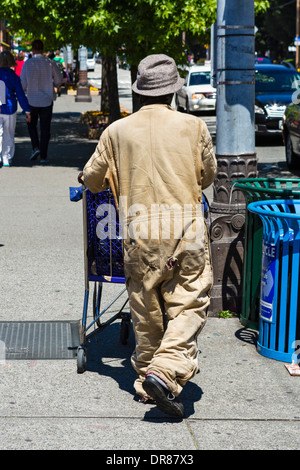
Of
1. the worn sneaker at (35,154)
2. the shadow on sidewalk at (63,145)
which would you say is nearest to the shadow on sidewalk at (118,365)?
the shadow on sidewalk at (63,145)

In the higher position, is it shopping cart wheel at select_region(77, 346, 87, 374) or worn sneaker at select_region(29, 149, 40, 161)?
shopping cart wheel at select_region(77, 346, 87, 374)

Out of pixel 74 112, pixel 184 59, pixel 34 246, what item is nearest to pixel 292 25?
pixel 74 112

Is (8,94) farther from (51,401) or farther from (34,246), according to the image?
(51,401)

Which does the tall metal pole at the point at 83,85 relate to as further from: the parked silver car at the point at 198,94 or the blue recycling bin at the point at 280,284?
the blue recycling bin at the point at 280,284

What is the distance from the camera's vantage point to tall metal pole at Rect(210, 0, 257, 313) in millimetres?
6207

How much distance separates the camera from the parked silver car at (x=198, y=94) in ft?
84.9

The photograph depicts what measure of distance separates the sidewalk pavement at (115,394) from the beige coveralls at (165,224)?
28 centimetres

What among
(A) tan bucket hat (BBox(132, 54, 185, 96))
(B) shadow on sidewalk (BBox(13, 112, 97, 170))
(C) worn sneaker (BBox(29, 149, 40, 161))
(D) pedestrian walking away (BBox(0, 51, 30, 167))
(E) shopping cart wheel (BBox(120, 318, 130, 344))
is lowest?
(B) shadow on sidewalk (BBox(13, 112, 97, 170))

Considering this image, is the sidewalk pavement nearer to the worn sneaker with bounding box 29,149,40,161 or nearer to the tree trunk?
the worn sneaker with bounding box 29,149,40,161

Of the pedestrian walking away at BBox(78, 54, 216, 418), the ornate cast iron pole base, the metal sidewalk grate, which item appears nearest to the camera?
the pedestrian walking away at BBox(78, 54, 216, 418)

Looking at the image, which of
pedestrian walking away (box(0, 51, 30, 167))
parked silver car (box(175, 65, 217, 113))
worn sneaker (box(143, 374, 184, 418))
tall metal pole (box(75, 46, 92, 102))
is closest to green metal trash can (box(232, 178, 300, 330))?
worn sneaker (box(143, 374, 184, 418))

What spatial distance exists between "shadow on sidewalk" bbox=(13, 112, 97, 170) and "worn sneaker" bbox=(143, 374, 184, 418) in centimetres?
1036

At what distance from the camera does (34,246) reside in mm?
8555

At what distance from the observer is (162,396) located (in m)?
4.20
